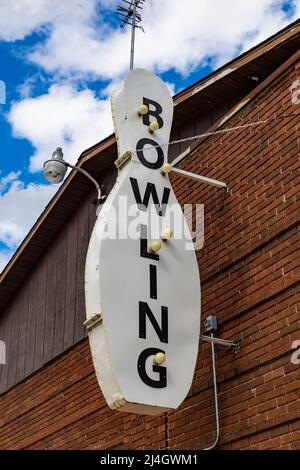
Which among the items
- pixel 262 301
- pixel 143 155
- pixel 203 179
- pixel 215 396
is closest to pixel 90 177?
pixel 203 179

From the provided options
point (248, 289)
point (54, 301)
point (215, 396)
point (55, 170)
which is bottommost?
point (215, 396)

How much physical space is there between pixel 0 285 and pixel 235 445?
775cm

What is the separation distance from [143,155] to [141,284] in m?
1.52

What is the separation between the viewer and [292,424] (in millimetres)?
6000

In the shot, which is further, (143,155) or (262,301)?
(143,155)

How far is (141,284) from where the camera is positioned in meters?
6.49

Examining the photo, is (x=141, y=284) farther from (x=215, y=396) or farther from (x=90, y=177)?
(x=90, y=177)

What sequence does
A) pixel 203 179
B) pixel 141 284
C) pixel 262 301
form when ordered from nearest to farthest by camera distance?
pixel 141 284 < pixel 262 301 < pixel 203 179

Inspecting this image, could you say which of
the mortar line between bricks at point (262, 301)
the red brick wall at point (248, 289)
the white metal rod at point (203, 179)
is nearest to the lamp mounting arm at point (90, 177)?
the red brick wall at point (248, 289)

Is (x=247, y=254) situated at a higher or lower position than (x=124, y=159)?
lower

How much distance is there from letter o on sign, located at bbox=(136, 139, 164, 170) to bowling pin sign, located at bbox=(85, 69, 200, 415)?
0.01 meters

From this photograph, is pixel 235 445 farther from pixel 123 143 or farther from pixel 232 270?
Answer: pixel 123 143

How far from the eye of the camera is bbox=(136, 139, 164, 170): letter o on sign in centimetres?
729

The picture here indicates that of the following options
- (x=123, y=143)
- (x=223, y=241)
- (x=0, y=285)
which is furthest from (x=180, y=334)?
(x=0, y=285)
